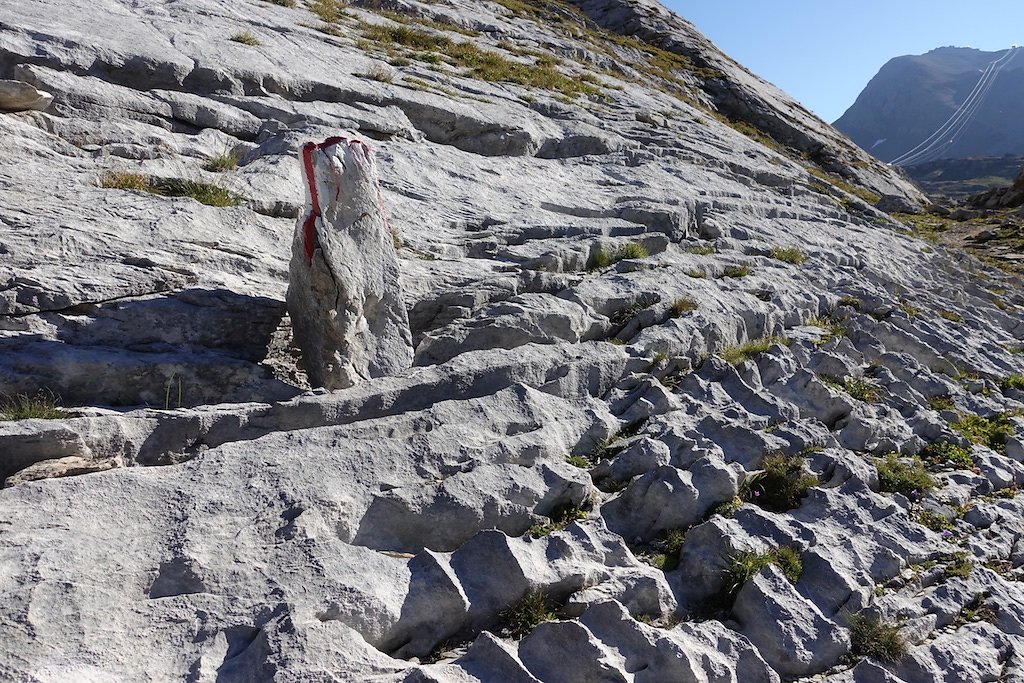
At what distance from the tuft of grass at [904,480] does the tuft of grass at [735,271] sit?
5153mm

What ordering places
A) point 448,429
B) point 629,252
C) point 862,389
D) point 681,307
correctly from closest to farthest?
point 448,429, point 862,389, point 681,307, point 629,252

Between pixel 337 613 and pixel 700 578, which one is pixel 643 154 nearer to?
pixel 700 578

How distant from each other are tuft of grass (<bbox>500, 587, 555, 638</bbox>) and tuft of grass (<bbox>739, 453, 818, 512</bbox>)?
280cm

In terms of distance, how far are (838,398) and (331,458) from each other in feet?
22.5

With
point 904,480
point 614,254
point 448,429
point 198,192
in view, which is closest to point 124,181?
point 198,192

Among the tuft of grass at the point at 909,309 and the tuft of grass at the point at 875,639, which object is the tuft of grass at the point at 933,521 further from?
the tuft of grass at the point at 909,309

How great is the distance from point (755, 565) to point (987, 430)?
6533mm

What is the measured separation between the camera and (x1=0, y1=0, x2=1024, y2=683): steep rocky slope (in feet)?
15.5

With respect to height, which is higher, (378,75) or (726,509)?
(378,75)

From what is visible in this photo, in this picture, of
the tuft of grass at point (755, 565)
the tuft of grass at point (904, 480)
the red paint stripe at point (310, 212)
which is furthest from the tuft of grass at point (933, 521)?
the red paint stripe at point (310, 212)

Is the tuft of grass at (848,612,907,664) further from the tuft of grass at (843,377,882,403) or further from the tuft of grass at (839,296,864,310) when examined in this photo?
the tuft of grass at (839,296,864,310)

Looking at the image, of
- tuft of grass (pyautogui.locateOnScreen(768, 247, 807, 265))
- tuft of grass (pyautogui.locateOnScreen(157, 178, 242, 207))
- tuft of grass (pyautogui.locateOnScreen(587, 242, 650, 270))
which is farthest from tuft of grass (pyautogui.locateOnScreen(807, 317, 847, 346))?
tuft of grass (pyautogui.locateOnScreen(157, 178, 242, 207))

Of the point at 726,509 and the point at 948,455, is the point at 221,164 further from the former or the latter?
the point at 948,455

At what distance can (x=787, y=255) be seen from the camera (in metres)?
14.6
